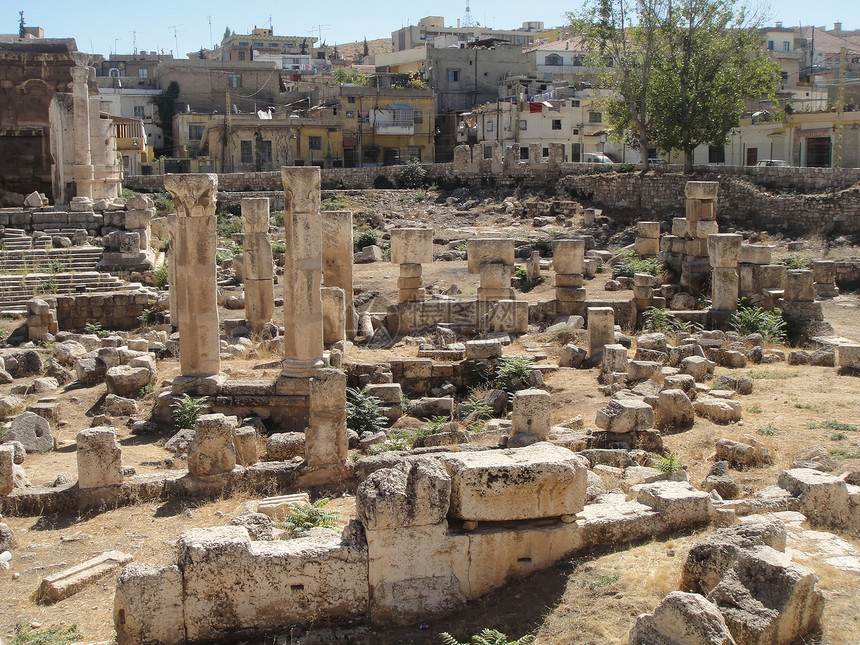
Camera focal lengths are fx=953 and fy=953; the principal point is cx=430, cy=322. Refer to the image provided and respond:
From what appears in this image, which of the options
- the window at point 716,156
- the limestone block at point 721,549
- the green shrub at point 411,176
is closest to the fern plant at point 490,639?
the limestone block at point 721,549

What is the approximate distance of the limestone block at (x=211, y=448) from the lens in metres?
10.4

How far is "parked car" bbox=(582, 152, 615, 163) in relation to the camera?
4491 cm

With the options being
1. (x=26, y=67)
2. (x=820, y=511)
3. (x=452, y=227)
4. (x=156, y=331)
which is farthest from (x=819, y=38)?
(x=820, y=511)

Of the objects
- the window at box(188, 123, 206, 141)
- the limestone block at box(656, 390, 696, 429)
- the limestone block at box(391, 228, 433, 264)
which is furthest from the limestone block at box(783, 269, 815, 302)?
the window at box(188, 123, 206, 141)

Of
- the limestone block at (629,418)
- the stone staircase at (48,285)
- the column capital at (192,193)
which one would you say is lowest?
the limestone block at (629,418)

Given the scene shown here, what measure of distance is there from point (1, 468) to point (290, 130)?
132 feet

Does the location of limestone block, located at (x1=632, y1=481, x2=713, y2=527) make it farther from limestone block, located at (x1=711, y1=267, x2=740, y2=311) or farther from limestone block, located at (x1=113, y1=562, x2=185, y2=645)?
limestone block, located at (x1=711, y1=267, x2=740, y2=311)

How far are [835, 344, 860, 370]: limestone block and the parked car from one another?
31.2 metres

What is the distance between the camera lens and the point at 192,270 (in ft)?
43.5

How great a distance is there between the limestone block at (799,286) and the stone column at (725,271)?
0.96 metres

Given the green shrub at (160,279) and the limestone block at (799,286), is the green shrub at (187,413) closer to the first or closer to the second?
the green shrub at (160,279)

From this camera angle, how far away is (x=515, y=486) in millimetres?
7223

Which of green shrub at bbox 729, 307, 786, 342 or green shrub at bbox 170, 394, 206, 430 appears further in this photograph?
green shrub at bbox 729, 307, 786, 342

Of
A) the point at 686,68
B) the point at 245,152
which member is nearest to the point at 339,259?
the point at 686,68
